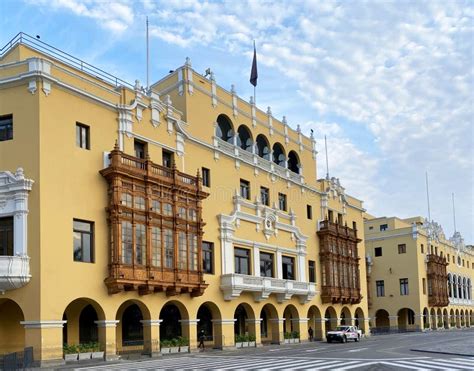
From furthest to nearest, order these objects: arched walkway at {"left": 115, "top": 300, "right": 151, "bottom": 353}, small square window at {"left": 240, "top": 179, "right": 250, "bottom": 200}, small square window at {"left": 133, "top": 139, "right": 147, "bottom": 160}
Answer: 1. small square window at {"left": 240, "top": 179, "right": 250, "bottom": 200}
2. small square window at {"left": 133, "top": 139, "right": 147, "bottom": 160}
3. arched walkway at {"left": 115, "top": 300, "right": 151, "bottom": 353}

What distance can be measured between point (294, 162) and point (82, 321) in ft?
92.1

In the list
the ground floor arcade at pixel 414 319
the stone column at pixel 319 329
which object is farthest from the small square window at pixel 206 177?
the ground floor arcade at pixel 414 319

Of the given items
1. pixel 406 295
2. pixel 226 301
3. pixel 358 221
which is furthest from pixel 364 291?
pixel 226 301

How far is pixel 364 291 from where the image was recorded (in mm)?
66812

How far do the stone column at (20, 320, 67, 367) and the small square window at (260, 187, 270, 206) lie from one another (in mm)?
23918

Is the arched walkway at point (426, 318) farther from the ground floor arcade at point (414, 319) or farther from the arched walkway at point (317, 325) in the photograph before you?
the arched walkway at point (317, 325)

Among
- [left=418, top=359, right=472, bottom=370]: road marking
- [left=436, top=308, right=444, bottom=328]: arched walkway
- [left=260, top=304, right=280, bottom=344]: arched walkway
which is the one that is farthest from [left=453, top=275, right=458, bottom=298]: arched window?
[left=418, top=359, right=472, bottom=370]: road marking

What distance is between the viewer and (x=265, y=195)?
5053 cm

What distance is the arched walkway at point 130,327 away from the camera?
36719mm

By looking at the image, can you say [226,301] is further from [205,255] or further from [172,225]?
[172,225]

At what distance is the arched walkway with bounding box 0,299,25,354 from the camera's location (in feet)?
105

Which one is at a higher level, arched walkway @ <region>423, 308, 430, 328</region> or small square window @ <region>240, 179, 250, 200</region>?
small square window @ <region>240, 179, 250, 200</region>

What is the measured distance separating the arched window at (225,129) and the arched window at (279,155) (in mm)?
7538

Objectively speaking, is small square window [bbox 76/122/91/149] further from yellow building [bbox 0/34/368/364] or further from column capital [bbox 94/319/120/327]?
column capital [bbox 94/319/120/327]
